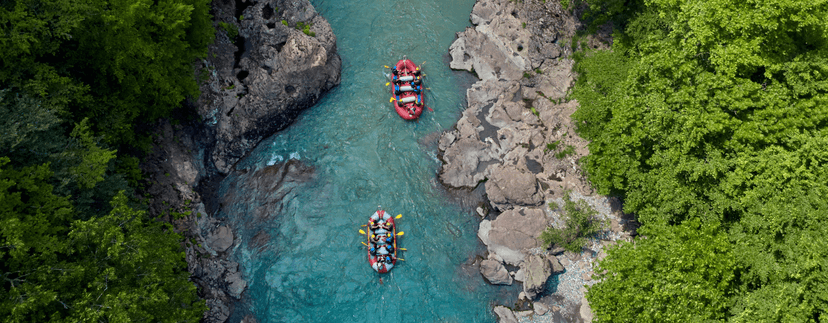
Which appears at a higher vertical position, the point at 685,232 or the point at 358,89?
the point at 685,232

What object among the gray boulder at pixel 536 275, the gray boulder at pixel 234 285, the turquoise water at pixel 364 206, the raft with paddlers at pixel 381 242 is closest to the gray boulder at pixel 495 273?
the turquoise water at pixel 364 206

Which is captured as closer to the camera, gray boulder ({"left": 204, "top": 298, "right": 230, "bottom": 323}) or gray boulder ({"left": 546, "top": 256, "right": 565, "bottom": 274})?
gray boulder ({"left": 204, "top": 298, "right": 230, "bottom": 323})

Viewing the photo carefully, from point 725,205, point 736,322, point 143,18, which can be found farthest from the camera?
point 143,18

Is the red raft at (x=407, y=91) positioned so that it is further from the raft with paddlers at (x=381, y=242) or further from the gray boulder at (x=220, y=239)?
the gray boulder at (x=220, y=239)

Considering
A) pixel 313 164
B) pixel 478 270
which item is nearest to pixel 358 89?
pixel 313 164

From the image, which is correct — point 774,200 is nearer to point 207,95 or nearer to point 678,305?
point 678,305

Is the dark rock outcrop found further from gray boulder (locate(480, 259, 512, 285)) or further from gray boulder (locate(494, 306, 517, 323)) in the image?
gray boulder (locate(494, 306, 517, 323))

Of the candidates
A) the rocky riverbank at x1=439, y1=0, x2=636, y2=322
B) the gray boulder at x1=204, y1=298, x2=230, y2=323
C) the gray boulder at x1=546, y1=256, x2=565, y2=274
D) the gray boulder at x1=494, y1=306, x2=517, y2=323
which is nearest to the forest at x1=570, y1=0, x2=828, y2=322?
the gray boulder at x1=546, y1=256, x2=565, y2=274
